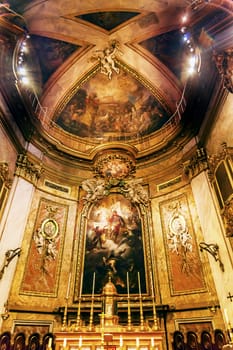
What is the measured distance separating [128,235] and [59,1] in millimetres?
Answer: 10892

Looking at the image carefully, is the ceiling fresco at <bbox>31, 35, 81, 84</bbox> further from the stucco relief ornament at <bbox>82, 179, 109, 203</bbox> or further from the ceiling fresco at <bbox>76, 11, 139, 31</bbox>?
the stucco relief ornament at <bbox>82, 179, 109, 203</bbox>

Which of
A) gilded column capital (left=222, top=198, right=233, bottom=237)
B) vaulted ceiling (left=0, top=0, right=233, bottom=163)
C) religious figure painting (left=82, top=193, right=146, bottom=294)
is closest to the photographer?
gilded column capital (left=222, top=198, right=233, bottom=237)

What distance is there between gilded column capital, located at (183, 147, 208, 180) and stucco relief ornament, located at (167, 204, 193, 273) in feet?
5.58

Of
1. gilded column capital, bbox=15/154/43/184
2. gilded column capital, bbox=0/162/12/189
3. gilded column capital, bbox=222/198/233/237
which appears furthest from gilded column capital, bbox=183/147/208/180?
gilded column capital, bbox=0/162/12/189

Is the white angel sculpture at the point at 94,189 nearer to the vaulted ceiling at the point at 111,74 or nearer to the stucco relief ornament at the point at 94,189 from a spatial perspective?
the stucco relief ornament at the point at 94,189

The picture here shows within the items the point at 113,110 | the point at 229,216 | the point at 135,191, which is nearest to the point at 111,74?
the point at 113,110

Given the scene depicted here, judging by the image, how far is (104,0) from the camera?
10.8 m

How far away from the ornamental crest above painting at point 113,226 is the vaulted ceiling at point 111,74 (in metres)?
1.35

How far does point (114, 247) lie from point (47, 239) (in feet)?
9.46

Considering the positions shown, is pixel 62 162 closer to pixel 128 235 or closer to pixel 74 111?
pixel 74 111

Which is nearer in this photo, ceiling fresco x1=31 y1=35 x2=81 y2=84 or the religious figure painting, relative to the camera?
the religious figure painting

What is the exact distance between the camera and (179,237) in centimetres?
966

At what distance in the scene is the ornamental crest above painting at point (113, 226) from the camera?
962 cm

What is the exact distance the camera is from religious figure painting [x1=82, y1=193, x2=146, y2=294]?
945 centimetres
